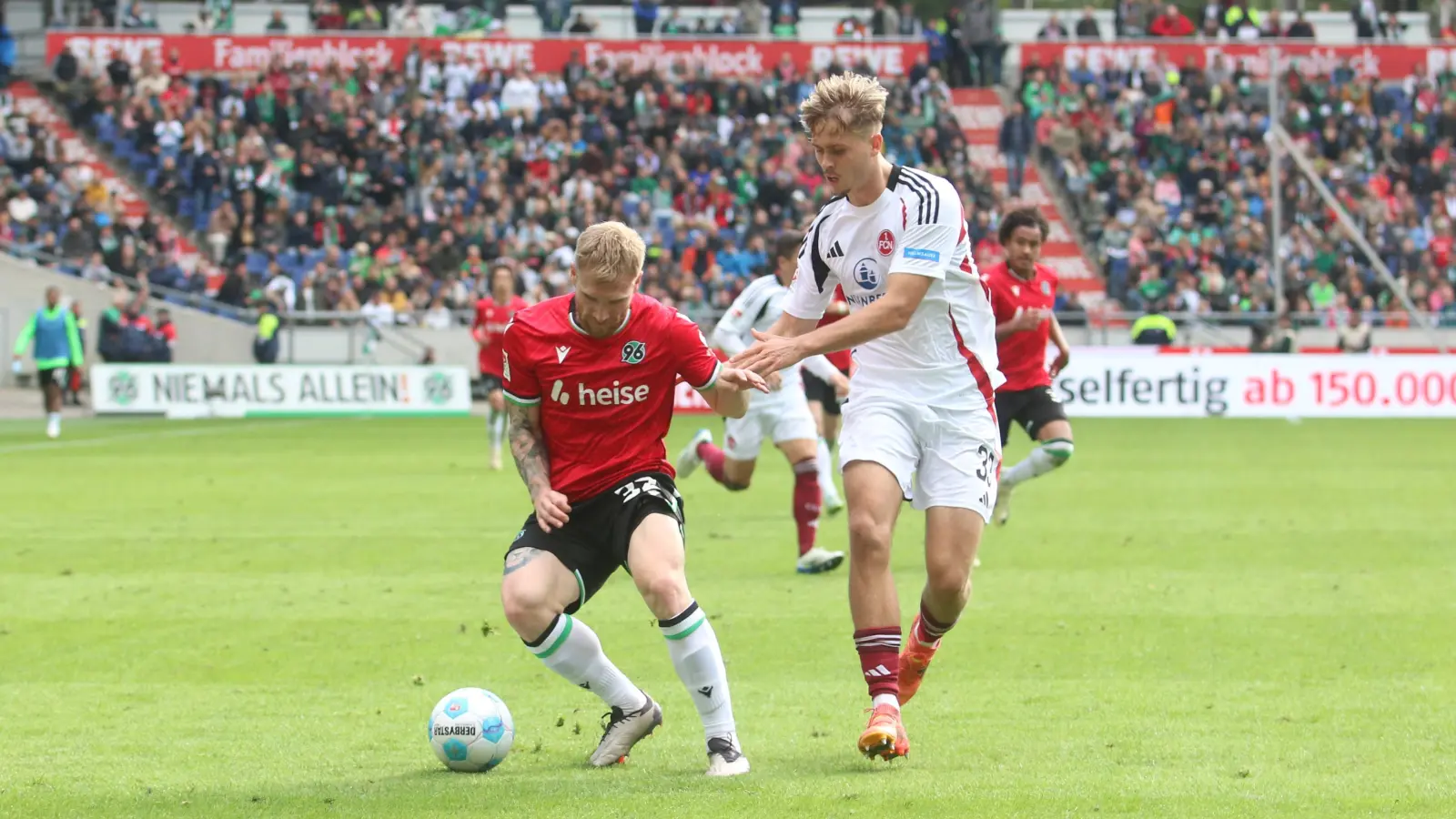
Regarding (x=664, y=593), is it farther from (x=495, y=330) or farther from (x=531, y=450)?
(x=495, y=330)

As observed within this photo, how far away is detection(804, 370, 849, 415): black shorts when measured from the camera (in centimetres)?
1557

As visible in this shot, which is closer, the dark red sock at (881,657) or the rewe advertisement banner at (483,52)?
the dark red sock at (881,657)

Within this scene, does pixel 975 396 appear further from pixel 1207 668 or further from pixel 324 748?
pixel 324 748

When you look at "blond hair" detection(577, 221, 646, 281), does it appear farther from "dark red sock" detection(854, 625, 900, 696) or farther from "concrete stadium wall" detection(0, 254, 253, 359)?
"concrete stadium wall" detection(0, 254, 253, 359)

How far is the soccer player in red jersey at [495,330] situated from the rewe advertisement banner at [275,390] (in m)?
8.97

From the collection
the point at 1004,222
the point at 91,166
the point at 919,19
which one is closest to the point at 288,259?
the point at 91,166

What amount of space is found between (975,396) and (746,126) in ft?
105

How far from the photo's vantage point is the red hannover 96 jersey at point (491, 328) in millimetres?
18781

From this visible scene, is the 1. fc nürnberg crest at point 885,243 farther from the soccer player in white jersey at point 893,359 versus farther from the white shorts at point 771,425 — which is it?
the white shorts at point 771,425

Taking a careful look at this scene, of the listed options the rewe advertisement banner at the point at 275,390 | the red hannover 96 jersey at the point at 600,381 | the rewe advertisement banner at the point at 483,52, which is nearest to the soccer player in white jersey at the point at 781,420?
the red hannover 96 jersey at the point at 600,381

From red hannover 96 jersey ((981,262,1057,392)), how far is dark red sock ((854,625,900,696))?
573cm

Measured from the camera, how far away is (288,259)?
112ft

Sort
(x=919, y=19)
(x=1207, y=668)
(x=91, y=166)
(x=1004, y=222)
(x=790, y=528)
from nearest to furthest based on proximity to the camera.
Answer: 1. (x=1207, y=668)
2. (x=1004, y=222)
3. (x=790, y=528)
4. (x=91, y=166)
5. (x=919, y=19)

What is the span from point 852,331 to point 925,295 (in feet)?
1.25
